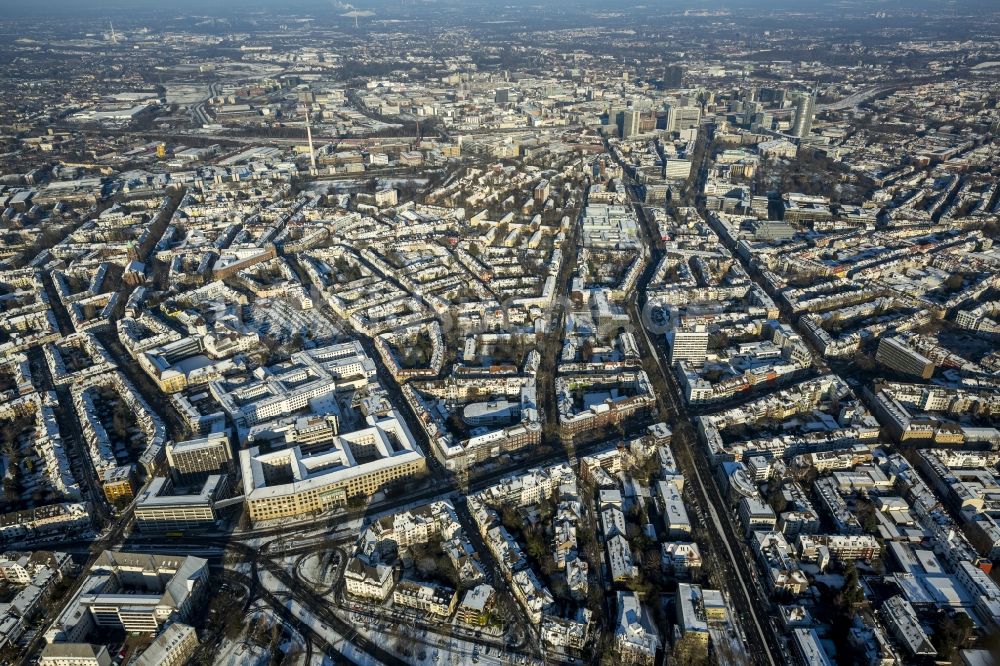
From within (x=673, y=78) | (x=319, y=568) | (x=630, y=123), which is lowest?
(x=319, y=568)

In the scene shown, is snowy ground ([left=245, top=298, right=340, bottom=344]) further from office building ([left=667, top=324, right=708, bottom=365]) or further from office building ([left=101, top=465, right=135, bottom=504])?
office building ([left=667, top=324, right=708, bottom=365])

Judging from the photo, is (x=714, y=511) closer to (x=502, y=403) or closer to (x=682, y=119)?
(x=502, y=403)

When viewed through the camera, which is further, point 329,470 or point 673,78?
point 673,78

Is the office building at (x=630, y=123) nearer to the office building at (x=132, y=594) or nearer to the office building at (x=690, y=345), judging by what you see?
the office building at (x=690, y=345)

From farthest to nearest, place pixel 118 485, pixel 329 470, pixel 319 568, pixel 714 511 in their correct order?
pixel 329 470 → pixel 118 485 → pixel 714 511 → pixel 319 568

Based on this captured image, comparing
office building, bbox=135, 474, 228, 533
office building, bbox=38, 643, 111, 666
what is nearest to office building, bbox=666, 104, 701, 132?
office building, bbox=135, 474, 228, 533

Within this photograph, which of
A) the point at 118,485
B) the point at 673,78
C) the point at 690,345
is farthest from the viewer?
the point at 673,78

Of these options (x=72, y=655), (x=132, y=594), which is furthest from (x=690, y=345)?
(x=72, y=655)

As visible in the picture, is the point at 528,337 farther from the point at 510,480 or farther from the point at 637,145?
the point at 637,145

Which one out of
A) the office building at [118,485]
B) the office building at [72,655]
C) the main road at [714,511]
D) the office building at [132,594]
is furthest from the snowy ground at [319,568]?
the main road at [714,511]
